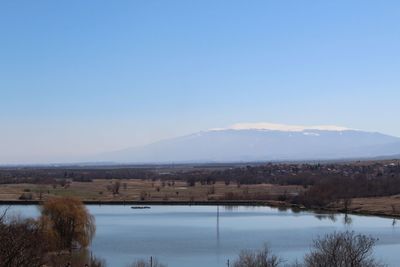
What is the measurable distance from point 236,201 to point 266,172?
55774mm

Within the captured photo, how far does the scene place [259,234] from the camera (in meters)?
43.1

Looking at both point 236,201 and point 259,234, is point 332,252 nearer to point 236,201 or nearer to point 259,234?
point 259,234

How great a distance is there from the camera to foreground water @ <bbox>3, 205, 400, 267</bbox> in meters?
33.6

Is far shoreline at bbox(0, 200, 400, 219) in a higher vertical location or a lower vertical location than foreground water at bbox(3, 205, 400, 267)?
higher

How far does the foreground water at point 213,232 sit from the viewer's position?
110ft

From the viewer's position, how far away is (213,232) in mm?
44938

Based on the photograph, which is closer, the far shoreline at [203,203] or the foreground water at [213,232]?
the foreground water at [213,232]

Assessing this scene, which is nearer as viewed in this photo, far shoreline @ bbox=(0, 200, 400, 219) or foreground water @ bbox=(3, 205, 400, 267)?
foreground water @ bbox=(3, 205, 400, 267)

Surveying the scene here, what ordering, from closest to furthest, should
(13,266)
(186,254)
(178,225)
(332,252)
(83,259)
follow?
1. (13,266)
2. (332,252)
3. (83,259)
4. (186,254)
5. (178,225)

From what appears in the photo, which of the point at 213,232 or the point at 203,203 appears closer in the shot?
the point at 213,232

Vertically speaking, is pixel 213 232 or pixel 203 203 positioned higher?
pixel 203 203

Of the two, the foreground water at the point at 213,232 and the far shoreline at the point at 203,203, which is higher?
the far shoreline at the point at 203,203

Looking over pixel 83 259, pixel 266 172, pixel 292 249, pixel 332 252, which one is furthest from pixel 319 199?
pixel 266 172

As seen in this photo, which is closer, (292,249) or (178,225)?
(292,249)
